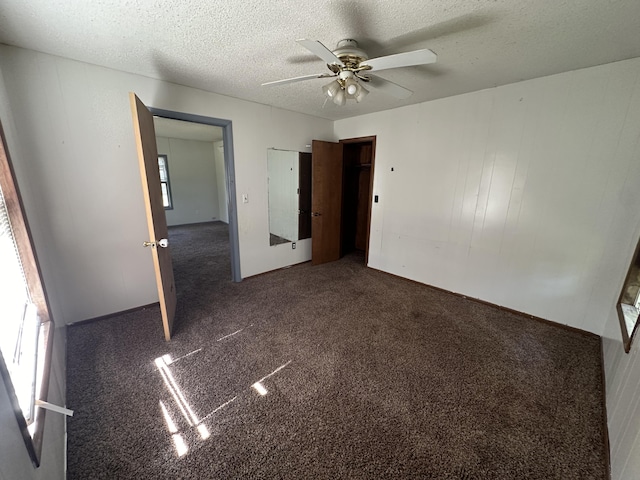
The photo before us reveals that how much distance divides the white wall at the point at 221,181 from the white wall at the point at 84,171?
4311 millimetres

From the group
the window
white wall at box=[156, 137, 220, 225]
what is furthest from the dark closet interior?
the window

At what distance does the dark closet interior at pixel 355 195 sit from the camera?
180 inches

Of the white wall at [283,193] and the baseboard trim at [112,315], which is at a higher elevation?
the white wall at [283,193]

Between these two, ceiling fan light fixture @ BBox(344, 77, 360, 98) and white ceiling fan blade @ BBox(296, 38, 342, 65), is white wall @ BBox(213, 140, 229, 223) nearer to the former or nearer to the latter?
ceiling fan light fixture @ BBox(344, 77, 360, 98)

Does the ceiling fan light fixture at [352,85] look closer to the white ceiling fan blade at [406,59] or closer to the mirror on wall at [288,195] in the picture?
the white ceiling fan blade at [406,59]

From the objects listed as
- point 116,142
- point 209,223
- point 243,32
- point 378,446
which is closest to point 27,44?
point 116,142

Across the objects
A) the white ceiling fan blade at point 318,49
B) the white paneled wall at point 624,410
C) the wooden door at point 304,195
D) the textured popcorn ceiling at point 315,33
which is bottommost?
the white paneled wall at point 624,410

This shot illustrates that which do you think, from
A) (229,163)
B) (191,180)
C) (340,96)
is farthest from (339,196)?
(191,180)

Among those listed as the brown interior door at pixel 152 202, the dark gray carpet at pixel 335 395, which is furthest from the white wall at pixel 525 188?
the brown interior door at pixel 152 202

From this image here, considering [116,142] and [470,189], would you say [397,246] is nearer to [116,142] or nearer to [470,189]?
[470,189]

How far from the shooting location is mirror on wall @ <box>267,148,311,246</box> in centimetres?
362

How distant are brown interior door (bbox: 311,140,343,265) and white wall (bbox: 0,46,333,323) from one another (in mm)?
1490

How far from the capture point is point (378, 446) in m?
1.35

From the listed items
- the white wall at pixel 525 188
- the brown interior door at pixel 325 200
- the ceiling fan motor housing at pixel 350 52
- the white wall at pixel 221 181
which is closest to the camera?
the ceiling fan motor housing at pixel 350 52
